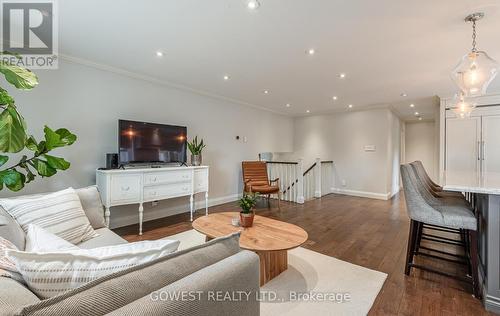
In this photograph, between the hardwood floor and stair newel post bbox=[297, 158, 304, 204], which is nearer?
the hardwood floor

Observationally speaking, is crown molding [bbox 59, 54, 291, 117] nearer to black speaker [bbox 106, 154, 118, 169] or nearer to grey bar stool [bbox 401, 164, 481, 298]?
black speaker [bbox 106, 154, 118, 169]

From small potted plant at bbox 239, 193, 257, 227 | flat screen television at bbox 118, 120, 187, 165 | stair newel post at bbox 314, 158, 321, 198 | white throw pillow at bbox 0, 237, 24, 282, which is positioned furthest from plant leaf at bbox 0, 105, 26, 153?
stair newel post at bbox 314, 158, 321, 198

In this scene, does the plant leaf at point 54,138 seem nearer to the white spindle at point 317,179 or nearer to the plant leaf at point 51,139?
the plant leaf at point 51,139

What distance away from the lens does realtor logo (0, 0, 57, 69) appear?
1.97 meters

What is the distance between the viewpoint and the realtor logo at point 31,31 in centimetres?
197

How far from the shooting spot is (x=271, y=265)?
2035mm

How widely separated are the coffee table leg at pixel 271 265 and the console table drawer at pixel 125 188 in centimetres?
206

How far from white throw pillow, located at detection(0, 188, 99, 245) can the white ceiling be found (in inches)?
64.9

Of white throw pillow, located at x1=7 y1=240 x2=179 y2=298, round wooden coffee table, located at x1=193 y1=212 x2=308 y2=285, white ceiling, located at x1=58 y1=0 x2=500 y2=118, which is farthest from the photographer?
white ceiling, located at x1=58 y1=0 x2=500 y2=118

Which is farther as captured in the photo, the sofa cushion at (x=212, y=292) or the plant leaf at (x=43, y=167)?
the plant leaf at (x=43, y=167)

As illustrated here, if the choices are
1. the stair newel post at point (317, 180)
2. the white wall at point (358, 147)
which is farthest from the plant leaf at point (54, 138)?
the white wall at point (358, 147)

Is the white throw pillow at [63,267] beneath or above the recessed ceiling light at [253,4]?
beneath

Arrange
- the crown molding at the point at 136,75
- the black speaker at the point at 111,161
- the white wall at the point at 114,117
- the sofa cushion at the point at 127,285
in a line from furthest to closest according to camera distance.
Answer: the black speaker at the point at 111,161
the crown molding at the point at 136,75
the white wall at the point at 114,117
the sofa cushion at the point at 127,285

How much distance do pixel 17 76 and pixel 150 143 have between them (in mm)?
2677
